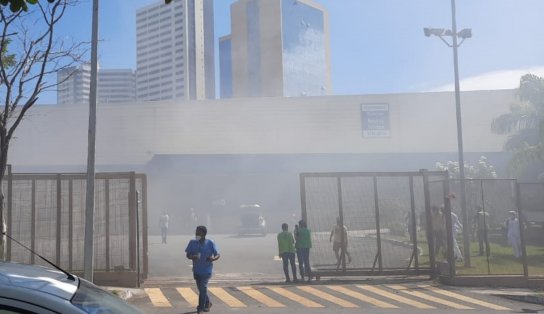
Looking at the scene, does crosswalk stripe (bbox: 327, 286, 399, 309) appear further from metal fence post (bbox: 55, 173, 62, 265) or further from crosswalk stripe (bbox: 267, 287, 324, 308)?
metal fence post (bbox: 55, 173, 62, 265)

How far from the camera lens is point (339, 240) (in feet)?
44.6

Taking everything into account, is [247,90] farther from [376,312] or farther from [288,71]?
[376,312]

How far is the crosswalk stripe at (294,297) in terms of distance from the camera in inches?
401

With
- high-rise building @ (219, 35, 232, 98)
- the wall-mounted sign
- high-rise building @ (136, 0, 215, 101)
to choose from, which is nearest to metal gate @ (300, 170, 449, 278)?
the wall-mounted sign

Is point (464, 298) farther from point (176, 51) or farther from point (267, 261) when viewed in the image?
point (176, 51)

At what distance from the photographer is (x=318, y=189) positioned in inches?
546

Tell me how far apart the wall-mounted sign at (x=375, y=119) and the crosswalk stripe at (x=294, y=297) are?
114 ft

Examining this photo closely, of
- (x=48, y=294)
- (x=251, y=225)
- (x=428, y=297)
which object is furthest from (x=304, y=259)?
(x=251, y=225)

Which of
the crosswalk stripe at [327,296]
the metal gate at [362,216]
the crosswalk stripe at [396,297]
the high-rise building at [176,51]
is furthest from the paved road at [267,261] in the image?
the high-rise building at [176,51]

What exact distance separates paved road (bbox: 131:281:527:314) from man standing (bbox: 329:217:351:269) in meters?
0.78

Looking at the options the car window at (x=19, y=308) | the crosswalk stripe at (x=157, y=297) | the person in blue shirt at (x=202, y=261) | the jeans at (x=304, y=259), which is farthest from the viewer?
the jeans at (x=304, y=259)

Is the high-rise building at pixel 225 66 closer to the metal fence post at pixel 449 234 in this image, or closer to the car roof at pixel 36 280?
the metal fence post at pixel 449 234

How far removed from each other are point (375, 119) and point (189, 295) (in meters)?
36.3

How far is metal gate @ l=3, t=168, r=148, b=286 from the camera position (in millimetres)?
11930
